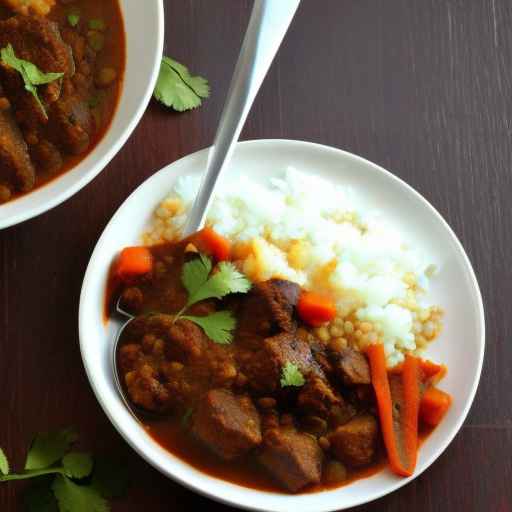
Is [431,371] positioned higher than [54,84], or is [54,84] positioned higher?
[54,84]

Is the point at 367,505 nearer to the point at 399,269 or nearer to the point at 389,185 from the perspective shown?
the point at 399,269

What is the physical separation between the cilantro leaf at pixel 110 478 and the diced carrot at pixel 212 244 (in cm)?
94

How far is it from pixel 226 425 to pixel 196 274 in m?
0.61

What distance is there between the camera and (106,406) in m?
3.19

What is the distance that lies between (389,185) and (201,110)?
0.92 m

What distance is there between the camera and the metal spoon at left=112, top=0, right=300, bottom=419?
329cm

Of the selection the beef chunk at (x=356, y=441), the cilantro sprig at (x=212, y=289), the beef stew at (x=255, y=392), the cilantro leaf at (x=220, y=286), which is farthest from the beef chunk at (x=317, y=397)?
the cilantro leaf at (x=220, y=286)

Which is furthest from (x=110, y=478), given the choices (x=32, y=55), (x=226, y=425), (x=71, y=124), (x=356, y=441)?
(x=32, y=55)

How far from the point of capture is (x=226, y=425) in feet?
10.2

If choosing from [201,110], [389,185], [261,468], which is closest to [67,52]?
[201,110]

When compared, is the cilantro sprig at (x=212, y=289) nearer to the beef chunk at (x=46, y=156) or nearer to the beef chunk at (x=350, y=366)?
the beef chunk at (x=350, y=366)

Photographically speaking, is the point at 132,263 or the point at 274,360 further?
the point at 132,263

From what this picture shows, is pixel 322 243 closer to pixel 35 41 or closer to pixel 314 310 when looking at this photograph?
pixel 314 310

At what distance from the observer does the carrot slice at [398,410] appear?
10.8 ft
